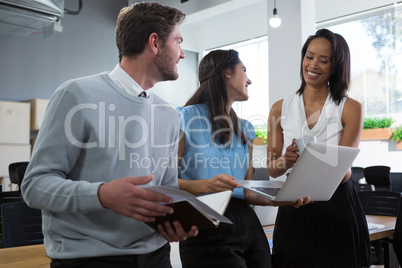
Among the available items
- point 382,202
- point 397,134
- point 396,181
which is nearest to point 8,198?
point 382,202

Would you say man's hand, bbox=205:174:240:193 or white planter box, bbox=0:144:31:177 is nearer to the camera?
man's hand, bbox=205:174:240:193

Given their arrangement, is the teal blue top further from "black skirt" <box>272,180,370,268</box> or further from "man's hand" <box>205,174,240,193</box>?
"black skirt" <box>272,180,370,268</box>

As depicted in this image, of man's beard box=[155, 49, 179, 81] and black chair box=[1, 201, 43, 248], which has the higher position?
man's beard box=[155, 49, 179, 81]

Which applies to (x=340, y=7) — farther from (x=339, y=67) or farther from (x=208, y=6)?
(x=339, y=67)

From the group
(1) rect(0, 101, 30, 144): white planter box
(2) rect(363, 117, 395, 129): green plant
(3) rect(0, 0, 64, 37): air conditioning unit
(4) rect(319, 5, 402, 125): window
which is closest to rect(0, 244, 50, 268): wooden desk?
(3) rect(0, 0, 64, 37): air conditioning unit

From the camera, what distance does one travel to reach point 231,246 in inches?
61.5

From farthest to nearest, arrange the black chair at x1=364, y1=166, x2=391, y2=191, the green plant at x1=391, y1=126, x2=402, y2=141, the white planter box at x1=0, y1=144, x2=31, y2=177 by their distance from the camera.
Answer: the green plant at x1=391, y1=126, x2=402, y2=141, the white planter box at x1=0, y1=144, x2=31, y2=177, the black chair at x1=364, y1=166, x2=391, y2=191

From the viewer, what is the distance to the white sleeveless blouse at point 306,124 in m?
1.80

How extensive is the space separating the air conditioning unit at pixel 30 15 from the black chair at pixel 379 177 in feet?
15.5

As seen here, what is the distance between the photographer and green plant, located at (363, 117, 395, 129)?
719cm

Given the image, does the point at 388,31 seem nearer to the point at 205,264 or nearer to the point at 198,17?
the point at 198,17

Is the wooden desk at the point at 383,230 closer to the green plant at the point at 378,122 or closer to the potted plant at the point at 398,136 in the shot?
the potted plant at the point at 398,136

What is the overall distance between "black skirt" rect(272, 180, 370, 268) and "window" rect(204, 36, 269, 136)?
290 inches

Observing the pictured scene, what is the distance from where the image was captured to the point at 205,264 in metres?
1.55
